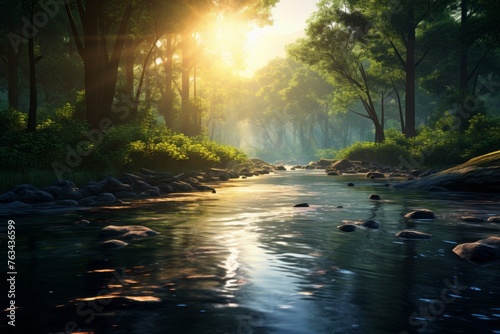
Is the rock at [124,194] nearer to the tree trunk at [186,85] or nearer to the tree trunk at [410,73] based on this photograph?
the tree trunk at [186,85]

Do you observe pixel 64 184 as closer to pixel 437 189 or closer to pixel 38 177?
pixel 38 177

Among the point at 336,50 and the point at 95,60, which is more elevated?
the point at 336,50

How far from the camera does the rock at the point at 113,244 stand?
24.1 ft

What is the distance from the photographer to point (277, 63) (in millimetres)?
85500

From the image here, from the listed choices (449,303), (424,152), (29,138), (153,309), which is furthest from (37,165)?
(424,152)

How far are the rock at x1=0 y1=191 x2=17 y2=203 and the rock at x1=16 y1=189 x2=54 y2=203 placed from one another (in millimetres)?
107

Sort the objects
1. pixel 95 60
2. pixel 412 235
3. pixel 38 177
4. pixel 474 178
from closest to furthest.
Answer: pixel 412 235
pixel 38 177
pixel 474 178
pixel 95 60

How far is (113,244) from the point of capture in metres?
7.43

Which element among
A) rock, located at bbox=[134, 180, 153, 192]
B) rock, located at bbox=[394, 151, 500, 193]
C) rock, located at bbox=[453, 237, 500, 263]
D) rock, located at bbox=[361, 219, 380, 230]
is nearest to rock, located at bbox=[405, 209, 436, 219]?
rock, located at bbox=[361, 219, 380, 230]

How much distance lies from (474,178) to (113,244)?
44.2 feet

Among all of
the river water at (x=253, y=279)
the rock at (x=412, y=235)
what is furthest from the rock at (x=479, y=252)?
the rock at (x=412, y=235)

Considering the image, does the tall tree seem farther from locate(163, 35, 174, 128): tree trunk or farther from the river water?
the river water

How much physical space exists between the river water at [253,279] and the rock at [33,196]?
10.1 feet

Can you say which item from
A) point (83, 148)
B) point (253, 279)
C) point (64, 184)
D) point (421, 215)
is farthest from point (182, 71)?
point (253, 279)
